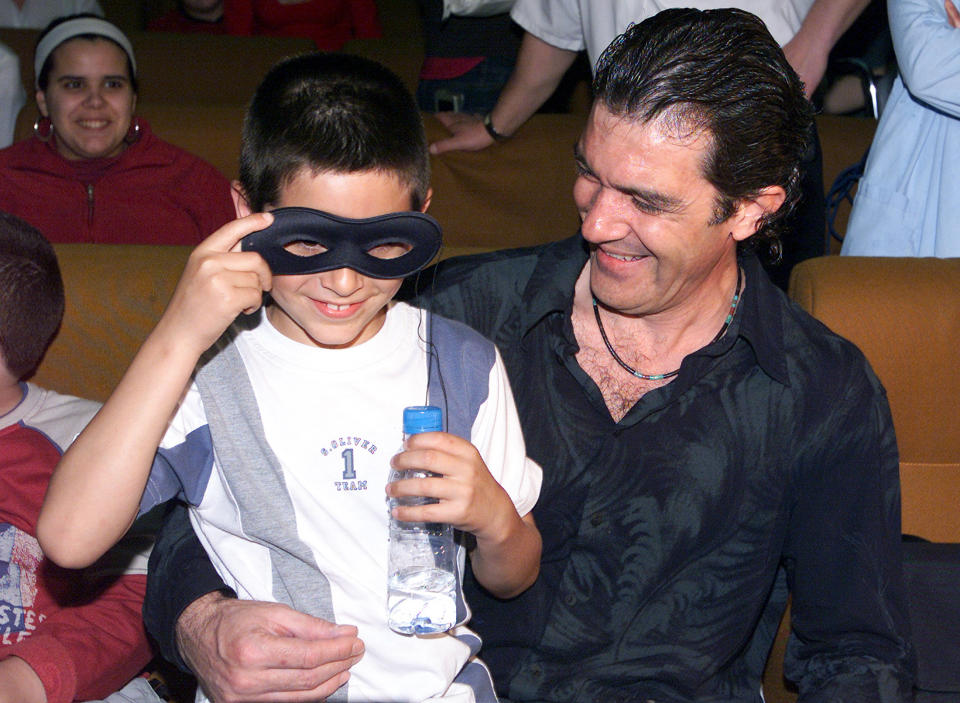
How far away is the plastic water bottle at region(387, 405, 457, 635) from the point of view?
1.57m

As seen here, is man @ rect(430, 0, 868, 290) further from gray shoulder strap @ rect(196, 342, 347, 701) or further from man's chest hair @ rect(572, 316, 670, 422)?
gray shoulder strap @ rect(196, 342, 347, 701)

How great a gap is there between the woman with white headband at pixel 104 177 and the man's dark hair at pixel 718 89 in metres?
1.93

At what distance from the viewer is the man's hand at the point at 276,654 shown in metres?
1.47

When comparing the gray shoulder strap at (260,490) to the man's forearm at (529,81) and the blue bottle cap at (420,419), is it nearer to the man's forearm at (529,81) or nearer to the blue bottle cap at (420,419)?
the blue bottle cap at (420,419)

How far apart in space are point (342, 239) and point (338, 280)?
0.23 ft

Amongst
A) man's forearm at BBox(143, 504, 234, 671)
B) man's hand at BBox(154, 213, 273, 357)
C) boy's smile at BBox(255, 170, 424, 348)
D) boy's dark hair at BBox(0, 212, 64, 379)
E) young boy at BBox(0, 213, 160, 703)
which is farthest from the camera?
boy's dark hair at BBox(0, 212, 64, 379)

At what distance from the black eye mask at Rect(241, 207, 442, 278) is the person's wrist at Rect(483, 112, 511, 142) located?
207cm

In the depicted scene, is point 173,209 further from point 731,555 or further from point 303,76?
point 731,555

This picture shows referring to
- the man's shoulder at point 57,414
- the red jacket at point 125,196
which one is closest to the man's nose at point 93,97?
the red jacket at point 125,196

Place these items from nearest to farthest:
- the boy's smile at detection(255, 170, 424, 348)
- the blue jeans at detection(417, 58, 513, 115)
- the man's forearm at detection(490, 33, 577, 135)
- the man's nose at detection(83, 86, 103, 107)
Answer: the boy's smile at detection(255, 170, 424, 348) < the man's forearm at detection(490, 33, 577, 135) < the man's nose at detection(83, 86, 103, 107) < the blue jeans at detection(417, 58, 513, 115)

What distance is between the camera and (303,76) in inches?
63.8

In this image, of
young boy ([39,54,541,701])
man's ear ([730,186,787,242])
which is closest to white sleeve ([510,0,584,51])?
man's ear ([730,186,787,242])

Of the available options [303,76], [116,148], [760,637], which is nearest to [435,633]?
[760,637]

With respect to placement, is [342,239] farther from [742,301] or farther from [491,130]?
[491,130]
